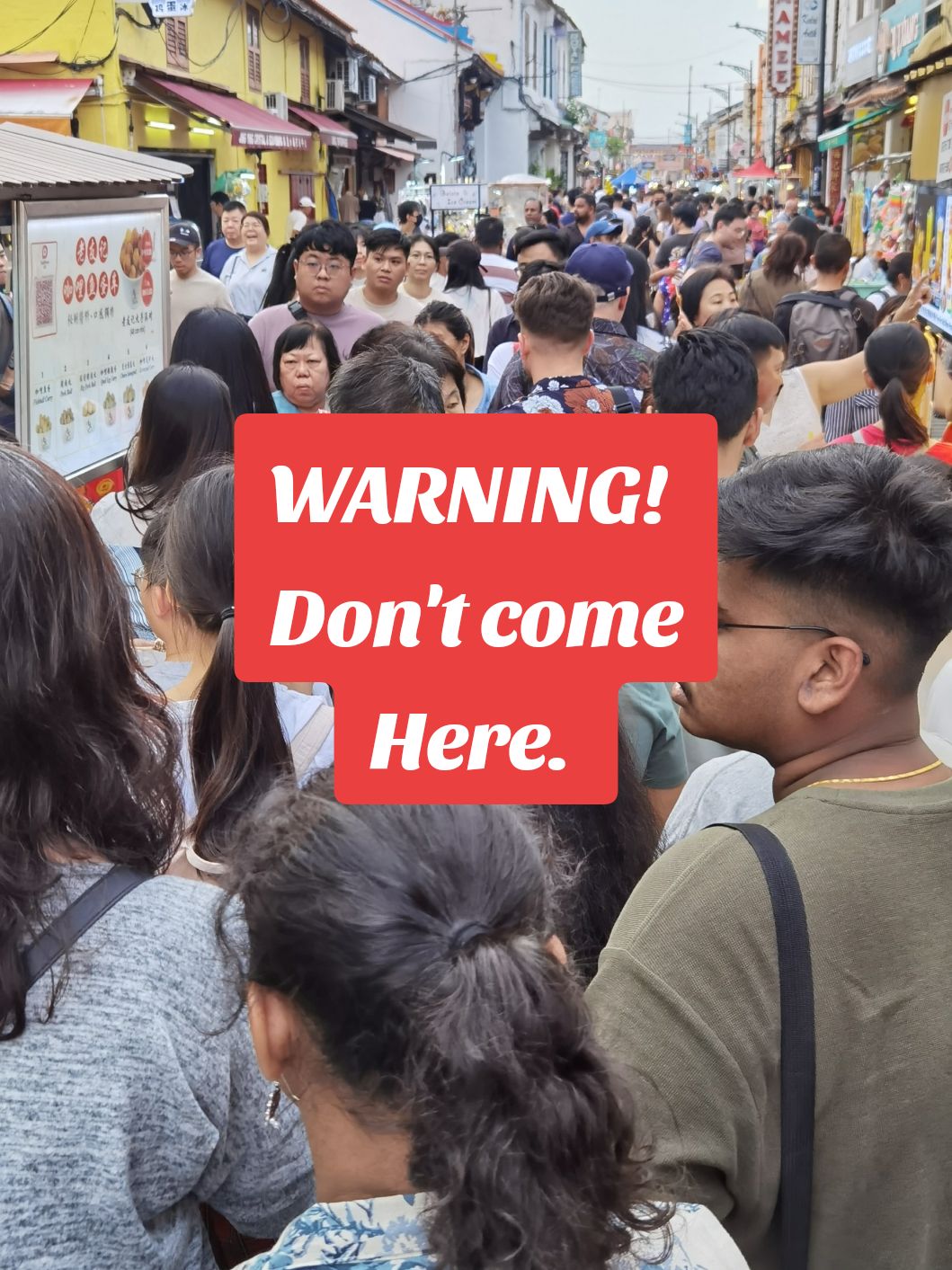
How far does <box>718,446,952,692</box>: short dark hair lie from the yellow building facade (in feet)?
40.2

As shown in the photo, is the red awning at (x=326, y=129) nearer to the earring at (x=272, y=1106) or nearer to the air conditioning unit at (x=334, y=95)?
the air conditioning unit at (x=334, y=95)

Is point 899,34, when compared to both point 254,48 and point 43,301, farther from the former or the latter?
point 43,301

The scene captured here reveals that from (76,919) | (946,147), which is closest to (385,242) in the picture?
(76,919)

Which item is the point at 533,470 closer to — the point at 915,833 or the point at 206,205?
the point at 915,833

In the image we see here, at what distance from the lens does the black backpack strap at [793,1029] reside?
4.80ft

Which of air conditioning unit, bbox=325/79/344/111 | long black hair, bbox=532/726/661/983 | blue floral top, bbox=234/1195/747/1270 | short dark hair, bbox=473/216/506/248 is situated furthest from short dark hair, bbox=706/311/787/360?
air conditioning unit, bbox=325/79/344/111

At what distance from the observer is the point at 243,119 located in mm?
17500

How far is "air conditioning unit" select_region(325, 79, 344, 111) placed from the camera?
85.9 ft

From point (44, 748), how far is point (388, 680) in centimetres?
40

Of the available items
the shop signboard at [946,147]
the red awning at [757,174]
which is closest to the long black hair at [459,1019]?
the shop signboard at [946,147]

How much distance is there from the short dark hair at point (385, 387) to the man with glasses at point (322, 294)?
217 centimetres

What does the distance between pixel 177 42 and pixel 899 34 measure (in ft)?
33.5

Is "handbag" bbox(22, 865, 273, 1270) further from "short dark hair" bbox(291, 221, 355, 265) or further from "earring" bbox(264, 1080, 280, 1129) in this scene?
"short dark hair" bbox(291, 221, 355, 265)

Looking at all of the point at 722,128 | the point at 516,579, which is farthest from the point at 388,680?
the point at 722,128
